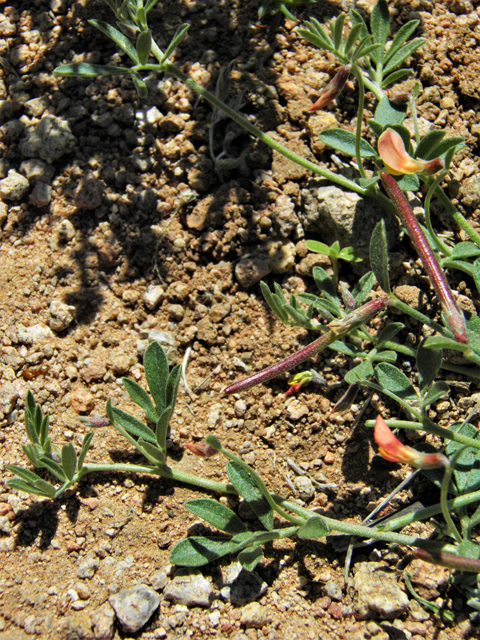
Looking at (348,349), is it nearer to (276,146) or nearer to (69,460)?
(276,146)

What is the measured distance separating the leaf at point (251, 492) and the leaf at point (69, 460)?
0.60 metres

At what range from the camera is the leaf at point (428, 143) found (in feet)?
6.63

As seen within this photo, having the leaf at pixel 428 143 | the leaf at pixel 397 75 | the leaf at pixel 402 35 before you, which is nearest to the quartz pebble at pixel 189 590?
the leaf at pixel 428 143

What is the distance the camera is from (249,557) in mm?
1744

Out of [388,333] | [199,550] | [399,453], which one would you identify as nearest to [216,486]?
[199,550]

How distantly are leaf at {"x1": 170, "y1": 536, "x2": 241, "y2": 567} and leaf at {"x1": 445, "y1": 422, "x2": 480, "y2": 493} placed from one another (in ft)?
2.83

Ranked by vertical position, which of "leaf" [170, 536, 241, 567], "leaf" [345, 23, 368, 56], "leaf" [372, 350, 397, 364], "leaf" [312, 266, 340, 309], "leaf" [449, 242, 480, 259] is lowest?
"leaf" [170, 536, 241, 567]

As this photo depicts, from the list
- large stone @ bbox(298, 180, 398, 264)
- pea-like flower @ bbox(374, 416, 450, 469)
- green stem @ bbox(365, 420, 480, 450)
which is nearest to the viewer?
pea-like flower @ bbox(374, 416, 450, 469)

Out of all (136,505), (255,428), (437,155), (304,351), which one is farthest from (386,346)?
(136,505)

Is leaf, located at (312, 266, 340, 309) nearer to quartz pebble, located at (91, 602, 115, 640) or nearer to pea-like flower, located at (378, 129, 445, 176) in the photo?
pea-like flower, located at (378, 129, 445, 176)

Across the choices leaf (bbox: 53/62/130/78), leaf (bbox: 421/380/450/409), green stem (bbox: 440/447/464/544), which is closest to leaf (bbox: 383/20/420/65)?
leaf (bbox: 53/62/130/78)

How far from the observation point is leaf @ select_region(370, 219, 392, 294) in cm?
189

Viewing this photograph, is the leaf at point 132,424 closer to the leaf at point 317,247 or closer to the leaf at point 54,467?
the leaf at point 54,467

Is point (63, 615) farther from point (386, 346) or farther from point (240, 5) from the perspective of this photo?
point (240, 5)
